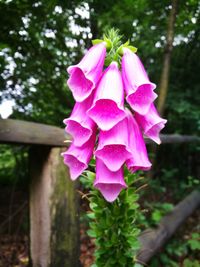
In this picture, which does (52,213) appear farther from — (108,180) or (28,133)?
(108,180)

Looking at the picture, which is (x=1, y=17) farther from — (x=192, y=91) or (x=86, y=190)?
(x=192, y=91)

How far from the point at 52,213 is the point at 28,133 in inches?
17.3

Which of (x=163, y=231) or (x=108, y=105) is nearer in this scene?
(x=108, y=105)

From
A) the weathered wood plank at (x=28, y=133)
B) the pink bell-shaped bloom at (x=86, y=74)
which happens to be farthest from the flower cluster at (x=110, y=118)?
the weathered wood plank at (x=28, y=133)

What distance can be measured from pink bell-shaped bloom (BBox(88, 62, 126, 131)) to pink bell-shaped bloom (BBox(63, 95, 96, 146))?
0.04m

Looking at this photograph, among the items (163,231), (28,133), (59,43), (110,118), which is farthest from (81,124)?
(163,231)

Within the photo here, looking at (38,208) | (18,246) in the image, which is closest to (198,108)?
(18,246)

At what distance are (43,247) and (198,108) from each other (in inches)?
123

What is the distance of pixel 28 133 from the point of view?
1.82 metres

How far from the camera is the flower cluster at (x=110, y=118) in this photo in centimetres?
111

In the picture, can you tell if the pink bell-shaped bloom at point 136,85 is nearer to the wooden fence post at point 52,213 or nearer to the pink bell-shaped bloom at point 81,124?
the pink bell-shaped bloom at point 81,124

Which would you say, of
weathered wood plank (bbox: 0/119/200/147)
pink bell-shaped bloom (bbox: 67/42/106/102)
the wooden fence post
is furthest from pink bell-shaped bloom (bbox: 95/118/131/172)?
the wooden fence post

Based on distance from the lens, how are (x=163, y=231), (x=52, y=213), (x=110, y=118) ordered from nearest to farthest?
(x=110, y=118)
(x=52, y=213)
(x=163, y=231)

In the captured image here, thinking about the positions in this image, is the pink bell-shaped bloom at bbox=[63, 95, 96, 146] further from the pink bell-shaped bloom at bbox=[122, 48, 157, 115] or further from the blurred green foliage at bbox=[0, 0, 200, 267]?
the blurred green foliage at bbox=[0, 0, 200, 267]
